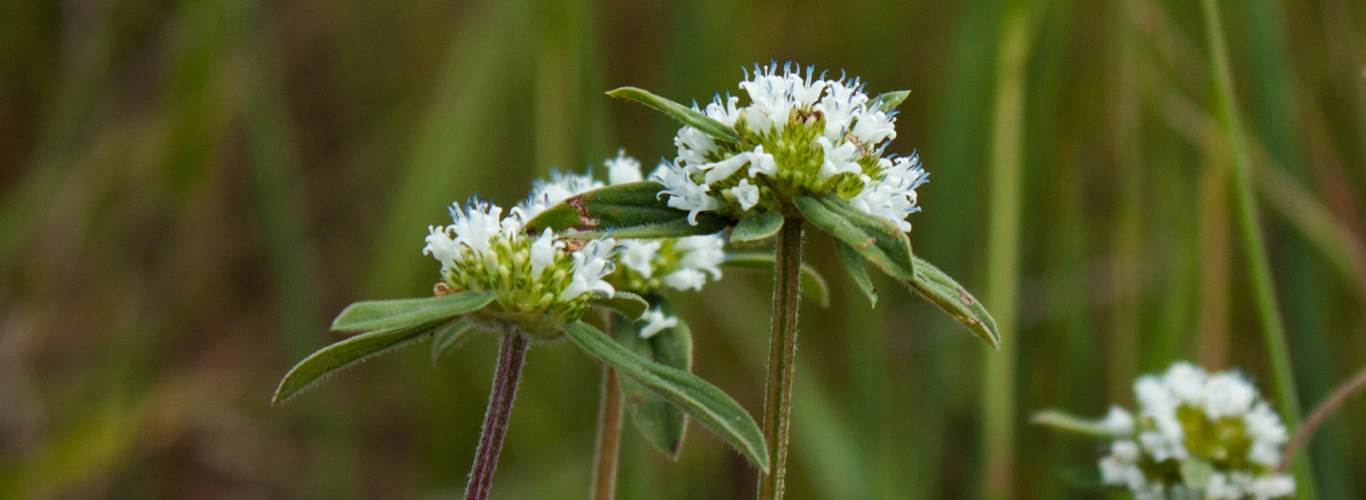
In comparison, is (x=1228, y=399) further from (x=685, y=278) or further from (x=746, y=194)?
(x=746, y=194)

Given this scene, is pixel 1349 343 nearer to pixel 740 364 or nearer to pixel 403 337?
pixel 740 364

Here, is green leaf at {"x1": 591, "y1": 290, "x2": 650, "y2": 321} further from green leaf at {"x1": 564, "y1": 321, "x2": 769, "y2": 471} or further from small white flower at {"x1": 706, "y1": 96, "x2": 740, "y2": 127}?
small white flower at {"x1": 706, "y1": 96, "x2": 740, "y2": 127}

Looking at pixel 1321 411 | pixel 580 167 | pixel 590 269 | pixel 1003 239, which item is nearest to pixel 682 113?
pixel 590 269

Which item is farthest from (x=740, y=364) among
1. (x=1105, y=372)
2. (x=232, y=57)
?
(x=232, y=57)

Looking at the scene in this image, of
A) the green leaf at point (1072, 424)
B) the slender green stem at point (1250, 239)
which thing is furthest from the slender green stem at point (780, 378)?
the slender green stem at point (1250, 239)

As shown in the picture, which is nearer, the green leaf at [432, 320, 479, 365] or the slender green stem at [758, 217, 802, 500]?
the slender green stem at [758, 217, 802, 500]

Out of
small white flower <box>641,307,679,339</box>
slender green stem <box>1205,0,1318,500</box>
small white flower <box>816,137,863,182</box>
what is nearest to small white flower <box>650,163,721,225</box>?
small white flower <box>816,137,863,182</box>
